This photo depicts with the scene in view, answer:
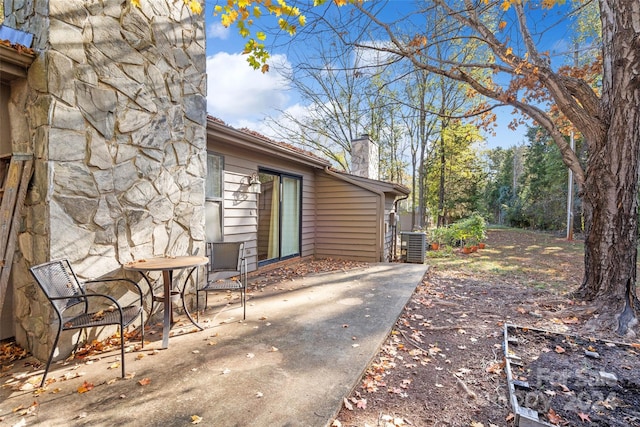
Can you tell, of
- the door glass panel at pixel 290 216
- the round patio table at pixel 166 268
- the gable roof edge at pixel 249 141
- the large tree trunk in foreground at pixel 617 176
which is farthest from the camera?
the door glass panel at pixel 290 216

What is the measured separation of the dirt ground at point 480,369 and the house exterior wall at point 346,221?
2.47 m

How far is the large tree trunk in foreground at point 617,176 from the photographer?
3760 mm

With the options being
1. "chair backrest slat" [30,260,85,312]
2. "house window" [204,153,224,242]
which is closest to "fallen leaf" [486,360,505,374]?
"chair backrest slat" [30,260,85,312]

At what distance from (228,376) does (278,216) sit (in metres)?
4.34

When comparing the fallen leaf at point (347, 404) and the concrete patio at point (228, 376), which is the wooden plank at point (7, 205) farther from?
the fallen leaf at point (347, 404)

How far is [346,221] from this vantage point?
775cm

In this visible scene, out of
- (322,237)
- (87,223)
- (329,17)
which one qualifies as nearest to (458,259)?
(322,237)

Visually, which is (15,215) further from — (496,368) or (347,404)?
(496,368)

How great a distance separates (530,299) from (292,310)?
142 inches

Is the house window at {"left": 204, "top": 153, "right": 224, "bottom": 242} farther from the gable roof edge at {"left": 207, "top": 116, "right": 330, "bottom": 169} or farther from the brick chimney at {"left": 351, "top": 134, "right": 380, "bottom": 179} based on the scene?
the brick chimney at {"left": 351, "top": 134, "right": 380, "bottom": 179}

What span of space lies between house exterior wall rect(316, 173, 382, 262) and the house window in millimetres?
3369

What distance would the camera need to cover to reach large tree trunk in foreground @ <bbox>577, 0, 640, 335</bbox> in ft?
12.3

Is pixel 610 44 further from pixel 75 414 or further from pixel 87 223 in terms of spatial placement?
pixel 75 414

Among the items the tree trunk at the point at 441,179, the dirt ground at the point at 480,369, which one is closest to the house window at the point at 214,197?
the dirt ground at the point at 480,369
